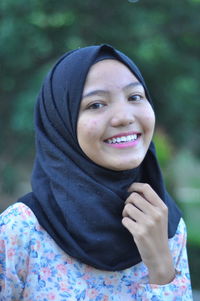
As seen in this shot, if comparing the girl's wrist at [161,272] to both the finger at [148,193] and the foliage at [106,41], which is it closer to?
the finger at [148,193]

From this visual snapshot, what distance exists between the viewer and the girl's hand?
176 cm

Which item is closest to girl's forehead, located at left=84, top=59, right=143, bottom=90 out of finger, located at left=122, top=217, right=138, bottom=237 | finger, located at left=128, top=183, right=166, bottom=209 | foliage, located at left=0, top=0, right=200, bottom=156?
finger, located at left=128, top=183, right=166, bottom=209

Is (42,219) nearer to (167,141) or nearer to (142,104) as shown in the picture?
(142,104)

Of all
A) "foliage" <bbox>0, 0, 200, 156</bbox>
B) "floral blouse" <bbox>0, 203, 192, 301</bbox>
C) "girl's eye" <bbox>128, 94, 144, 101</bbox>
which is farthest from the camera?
"foliage" <bbox>0, 0, 200, 156</bbox>

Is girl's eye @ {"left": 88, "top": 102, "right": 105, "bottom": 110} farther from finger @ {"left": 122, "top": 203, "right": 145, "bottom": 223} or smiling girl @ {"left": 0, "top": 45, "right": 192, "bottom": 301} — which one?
finger @ {"left": 122, "top": 203, "right": 145, "bottom": 223}

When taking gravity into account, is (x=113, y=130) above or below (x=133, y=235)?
above

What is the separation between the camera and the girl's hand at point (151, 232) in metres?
1.76

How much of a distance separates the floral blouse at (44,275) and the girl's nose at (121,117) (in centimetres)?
47

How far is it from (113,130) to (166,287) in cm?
61

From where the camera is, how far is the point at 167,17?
18.9 feet

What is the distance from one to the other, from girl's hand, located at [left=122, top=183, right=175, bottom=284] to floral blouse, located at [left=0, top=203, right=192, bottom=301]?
51 millimetres

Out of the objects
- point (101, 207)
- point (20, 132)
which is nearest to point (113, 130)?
point (101, 207)

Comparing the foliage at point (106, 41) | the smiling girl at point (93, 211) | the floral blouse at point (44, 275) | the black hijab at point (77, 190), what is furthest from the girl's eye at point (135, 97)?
the foliage at point (106, 41)

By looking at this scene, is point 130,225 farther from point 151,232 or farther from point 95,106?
point 95,106
